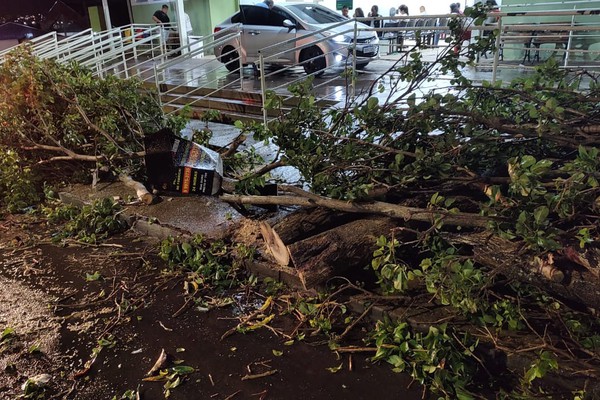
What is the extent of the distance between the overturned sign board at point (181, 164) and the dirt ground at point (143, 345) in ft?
3.15

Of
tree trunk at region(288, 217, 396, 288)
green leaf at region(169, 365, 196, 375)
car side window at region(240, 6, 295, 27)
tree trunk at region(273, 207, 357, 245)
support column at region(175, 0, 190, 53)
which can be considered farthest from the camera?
support column at region(175, 0, 190, 53)

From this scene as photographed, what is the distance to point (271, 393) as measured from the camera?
274 centimetres

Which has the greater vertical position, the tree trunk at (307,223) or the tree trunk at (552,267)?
the tree trunk at (552,267)

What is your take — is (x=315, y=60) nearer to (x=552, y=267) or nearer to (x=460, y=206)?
(x=460, y=206)

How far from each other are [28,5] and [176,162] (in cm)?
1741

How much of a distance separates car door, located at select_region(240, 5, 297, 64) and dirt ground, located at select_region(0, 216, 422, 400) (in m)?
8.99

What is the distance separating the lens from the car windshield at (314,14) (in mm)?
12016

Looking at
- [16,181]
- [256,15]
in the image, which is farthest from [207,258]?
[256,15]

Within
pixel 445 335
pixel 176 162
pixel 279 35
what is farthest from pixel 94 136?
pixel 279 35

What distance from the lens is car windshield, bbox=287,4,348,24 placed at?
12016 mm

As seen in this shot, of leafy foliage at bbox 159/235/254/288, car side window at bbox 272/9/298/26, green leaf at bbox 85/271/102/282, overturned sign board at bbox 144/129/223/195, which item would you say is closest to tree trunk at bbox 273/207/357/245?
leafy foliage at bbox 159/235/254/288

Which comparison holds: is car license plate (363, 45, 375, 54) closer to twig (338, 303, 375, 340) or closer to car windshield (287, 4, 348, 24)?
car windshield (287, 4, 348, 24)

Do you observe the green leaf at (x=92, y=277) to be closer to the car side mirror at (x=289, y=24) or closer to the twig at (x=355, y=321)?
the twig at (x=355, y=321)

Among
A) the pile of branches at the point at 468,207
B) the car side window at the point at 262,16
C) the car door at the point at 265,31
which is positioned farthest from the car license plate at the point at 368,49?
the pile of branches at the point at 468,207
